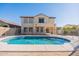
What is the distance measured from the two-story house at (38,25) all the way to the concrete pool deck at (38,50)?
573 mm

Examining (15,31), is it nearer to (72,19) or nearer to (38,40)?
(38,40)

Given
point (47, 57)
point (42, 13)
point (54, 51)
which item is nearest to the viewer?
point (47, 57)

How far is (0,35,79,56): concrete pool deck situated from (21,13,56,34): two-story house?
573 millimetres

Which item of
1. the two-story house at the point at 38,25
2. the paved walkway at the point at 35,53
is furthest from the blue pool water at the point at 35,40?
the paved walkway at the point at 35,53

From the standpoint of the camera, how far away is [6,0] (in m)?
5.28

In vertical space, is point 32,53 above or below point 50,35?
below

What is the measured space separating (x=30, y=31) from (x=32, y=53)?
90 centimetres

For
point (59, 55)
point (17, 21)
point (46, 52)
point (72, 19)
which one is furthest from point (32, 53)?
point (72, 19)

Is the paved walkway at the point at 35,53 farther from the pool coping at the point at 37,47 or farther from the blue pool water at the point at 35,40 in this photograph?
→ the blue pool water at the point at 35,40

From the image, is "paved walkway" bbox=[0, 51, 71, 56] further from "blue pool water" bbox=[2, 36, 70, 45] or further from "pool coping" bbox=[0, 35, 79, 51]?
"blue pool water" bbox=[2, 36, 70, 45]

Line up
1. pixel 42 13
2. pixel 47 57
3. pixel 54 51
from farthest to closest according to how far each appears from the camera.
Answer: pixel 42 13
pixel 54 51
pixel 47 57

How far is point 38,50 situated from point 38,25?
3.11 ft

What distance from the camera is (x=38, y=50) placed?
18.6 ft

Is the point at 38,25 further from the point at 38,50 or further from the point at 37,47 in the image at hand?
the point at 38,50
